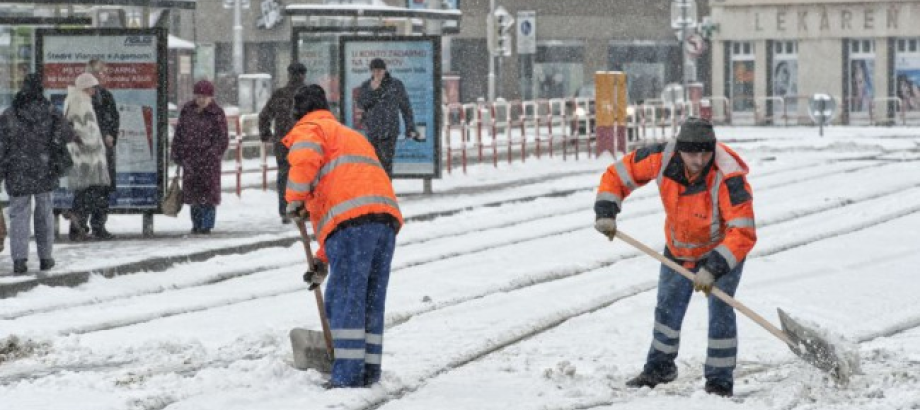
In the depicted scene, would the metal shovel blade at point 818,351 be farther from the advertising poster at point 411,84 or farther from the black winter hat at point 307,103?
the advertising poster at point 411,84

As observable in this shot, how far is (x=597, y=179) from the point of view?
2578 centimetres

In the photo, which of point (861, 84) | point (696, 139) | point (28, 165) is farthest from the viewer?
point (861, 84)

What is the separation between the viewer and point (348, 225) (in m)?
9.34

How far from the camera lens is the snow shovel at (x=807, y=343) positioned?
9047 millimetres

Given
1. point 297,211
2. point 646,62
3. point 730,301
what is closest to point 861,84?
point 646,62

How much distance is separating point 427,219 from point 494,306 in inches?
271

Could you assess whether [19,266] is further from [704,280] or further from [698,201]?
[704,280]

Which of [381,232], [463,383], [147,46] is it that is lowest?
[463,383]

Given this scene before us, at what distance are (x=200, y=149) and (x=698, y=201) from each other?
370 inches

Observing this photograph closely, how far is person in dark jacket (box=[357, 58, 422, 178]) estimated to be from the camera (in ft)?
64.9

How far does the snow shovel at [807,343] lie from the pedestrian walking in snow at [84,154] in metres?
8.40

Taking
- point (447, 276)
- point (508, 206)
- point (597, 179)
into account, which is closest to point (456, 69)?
point (597, 179)

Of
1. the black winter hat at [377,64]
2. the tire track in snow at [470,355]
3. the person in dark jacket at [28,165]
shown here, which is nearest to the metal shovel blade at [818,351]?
the tire track in snow at [470,355]

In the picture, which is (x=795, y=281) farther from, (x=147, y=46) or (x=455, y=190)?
(x=455, y=190)
